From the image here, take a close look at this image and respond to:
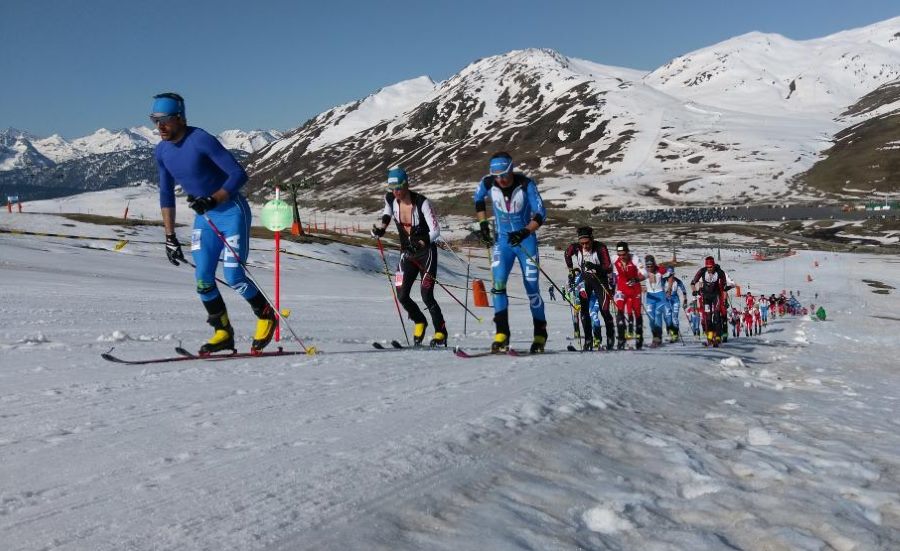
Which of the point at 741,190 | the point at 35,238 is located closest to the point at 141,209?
the point at 741,190

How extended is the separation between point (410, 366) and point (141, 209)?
178 m

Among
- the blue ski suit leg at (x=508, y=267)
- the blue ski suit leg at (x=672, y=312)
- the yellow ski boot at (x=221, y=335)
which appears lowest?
the blue ski suit leg at (x=672, y=312)

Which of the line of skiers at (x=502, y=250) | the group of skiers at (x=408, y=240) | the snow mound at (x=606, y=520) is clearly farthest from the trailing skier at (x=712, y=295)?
the snow mound at (x=606, y=520)

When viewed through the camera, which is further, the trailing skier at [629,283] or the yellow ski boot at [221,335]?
the trailing skier at [629,283]

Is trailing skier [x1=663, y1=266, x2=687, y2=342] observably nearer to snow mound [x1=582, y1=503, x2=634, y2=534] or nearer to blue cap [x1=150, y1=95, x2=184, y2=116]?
blue cap [x1=150, y1=95, x2=184, y2=116]

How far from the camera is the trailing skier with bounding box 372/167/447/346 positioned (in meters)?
9.68

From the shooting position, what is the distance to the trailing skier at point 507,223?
882 cm

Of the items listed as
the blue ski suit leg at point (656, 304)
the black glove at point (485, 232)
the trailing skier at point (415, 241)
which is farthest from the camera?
the blue ski suit leg at point (656, 304)

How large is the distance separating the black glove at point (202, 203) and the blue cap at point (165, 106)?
0.90 m

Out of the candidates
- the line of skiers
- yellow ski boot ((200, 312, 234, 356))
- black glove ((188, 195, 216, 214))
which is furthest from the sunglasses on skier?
the line of skiers

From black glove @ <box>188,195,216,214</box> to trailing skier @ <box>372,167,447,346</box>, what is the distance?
9.71 ft

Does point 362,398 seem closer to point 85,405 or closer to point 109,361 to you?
point 85,405

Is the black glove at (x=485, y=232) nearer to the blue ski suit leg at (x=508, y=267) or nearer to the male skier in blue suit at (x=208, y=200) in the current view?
the blue ski suit leg at (x=508, y=267)

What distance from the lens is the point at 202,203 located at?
22.7 ft
